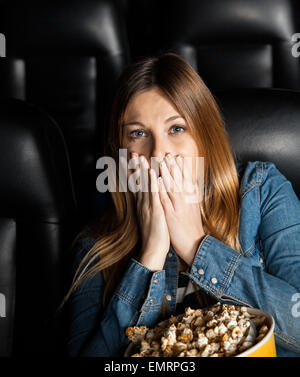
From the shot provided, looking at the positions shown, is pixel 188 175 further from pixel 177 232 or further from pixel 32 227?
pixel 32 227

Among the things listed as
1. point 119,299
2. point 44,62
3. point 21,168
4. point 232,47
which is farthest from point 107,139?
point 232,47

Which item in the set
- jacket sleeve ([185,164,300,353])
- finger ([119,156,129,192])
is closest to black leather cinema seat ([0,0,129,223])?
finger ([119,156,129,192])

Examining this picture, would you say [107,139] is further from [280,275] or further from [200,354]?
[200,354]

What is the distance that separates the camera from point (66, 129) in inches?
65.9

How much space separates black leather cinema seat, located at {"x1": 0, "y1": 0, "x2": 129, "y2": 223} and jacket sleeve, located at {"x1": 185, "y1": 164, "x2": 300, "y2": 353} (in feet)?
2.10

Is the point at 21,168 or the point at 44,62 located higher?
the point at 44,62

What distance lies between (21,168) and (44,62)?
0.79 meters

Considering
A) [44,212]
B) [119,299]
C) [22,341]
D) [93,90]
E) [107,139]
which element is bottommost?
[22,341]

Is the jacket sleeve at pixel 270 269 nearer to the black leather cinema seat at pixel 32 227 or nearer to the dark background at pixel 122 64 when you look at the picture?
the dark background at pixel 122 64

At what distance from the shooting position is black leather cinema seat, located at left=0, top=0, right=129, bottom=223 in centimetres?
154

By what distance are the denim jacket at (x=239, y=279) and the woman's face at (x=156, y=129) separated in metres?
0.18

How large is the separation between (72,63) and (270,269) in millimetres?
1051

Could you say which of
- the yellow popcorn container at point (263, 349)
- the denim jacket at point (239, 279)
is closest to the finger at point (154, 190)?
the denim jacket at point (239, 279)

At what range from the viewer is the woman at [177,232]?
91cm
